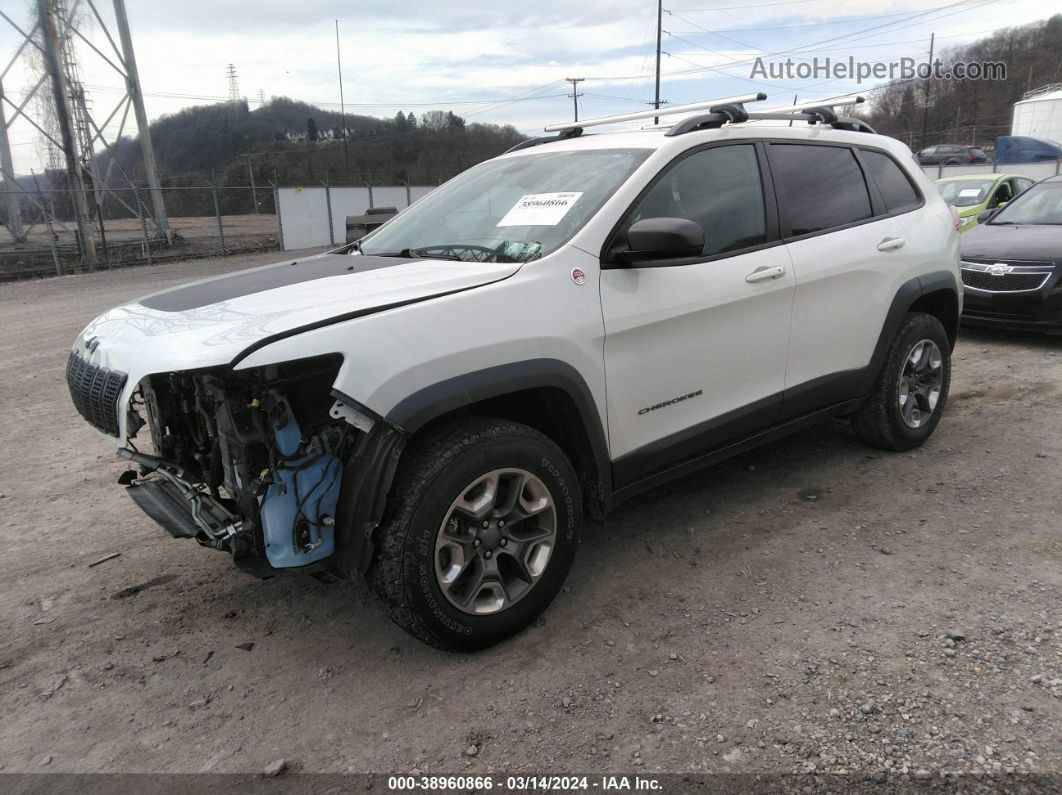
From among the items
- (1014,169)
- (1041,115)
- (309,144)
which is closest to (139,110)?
(1014,169)

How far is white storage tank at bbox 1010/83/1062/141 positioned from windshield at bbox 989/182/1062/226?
4393 centimetres

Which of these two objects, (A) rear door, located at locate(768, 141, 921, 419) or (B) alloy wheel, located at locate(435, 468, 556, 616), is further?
(A) rear door, located at locate(768, 141, 921, 419)

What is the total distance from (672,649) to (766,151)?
245 cm

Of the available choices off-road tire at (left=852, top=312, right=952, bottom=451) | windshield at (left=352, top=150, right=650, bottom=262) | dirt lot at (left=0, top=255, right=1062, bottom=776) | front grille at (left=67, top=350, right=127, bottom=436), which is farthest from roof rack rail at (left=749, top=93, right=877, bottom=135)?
front grille at (left=67, top=350, right=127, bottom=436)

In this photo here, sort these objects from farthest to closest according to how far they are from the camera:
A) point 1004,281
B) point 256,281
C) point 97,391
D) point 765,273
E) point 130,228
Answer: point 130,228 < point 1004,281 < point 765,273 < point 256,281 < point 97,391

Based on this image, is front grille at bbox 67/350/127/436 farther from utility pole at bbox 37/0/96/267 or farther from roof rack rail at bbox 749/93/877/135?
utility pole at bbox 37/0/96/267

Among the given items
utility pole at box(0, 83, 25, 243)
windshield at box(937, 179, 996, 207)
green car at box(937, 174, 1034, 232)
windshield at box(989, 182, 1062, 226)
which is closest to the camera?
windshield at box(989, 182, 1062, 226)

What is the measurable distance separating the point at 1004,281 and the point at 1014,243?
51 cm

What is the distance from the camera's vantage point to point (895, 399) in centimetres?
454

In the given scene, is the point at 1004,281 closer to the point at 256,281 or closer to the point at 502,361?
the point at 502,361

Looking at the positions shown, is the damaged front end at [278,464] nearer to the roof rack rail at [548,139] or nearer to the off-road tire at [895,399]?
the roof rack rail at [548,139]

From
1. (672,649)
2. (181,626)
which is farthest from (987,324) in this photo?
(181,626)

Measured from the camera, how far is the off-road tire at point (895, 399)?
4.48 metres

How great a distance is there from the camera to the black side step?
2684mm
